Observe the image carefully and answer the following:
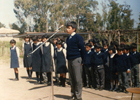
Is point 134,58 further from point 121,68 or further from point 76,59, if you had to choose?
point 76,59

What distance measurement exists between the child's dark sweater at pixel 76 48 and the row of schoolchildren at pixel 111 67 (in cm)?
114

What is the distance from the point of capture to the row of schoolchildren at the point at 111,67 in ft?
17.3

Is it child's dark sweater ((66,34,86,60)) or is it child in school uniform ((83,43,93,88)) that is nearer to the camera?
child's dark sweater ((66,34,86,60))

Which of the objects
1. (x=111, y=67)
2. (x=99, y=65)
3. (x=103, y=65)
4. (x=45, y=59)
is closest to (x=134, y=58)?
(x=111, y=67)

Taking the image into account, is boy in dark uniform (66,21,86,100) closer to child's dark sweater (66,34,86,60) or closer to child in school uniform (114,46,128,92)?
child's dark sweater (66,34,86,60)

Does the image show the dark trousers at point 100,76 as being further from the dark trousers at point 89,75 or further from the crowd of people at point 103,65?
the dark trousers at point 89,75

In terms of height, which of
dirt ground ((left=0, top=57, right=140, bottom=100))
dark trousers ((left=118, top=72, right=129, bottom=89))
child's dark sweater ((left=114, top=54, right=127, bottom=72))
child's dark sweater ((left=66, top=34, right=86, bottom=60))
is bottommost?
dirt ground ((left=0, top=57, right=140, bottom=100))

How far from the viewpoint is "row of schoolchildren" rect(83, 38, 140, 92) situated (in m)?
5.28

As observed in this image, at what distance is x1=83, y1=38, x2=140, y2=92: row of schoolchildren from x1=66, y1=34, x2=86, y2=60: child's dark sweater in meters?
1.14

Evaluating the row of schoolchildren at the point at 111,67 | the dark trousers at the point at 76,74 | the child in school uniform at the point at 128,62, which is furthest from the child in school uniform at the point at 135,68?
the dark trousers at the point at 76,74

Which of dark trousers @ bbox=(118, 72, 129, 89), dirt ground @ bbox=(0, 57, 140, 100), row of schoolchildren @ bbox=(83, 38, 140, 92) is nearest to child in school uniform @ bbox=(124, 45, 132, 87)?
row of schoolchildren @ bbox=(83, 38, 140, 92)

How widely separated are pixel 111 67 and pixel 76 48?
1654 mm

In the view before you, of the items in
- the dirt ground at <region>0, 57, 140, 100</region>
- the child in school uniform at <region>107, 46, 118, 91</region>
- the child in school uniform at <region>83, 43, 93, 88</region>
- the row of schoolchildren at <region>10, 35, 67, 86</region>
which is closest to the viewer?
the dirt ground at <region>0, 57, 140, 100</region>

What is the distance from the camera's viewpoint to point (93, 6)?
852 centimetres
